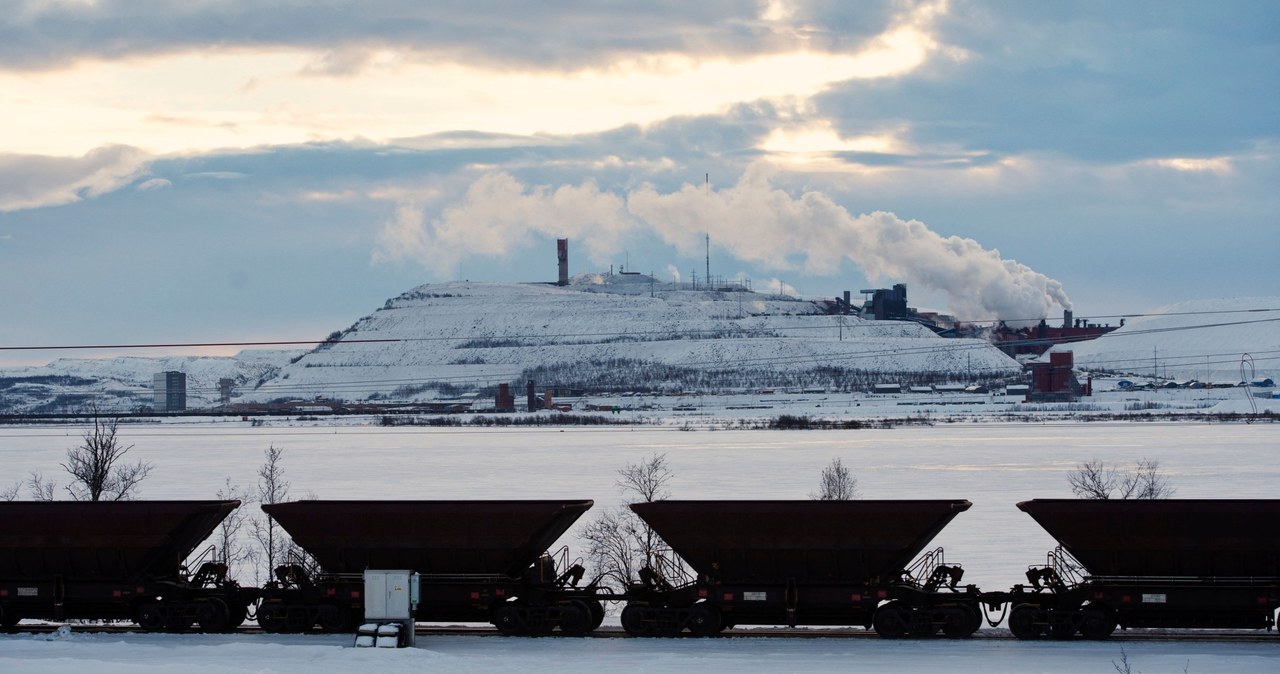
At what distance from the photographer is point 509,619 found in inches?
923

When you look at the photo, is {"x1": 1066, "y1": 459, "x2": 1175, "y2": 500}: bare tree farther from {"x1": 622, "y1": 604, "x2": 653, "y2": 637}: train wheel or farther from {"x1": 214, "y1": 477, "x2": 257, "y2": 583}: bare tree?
{"x1": 214, "y1": 477, "x2": 257, "y2": 583}: bare tree

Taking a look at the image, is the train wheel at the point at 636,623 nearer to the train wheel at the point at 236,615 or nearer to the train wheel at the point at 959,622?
the train wheel at the point at 959,622

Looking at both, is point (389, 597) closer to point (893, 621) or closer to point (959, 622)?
point (893, 621)

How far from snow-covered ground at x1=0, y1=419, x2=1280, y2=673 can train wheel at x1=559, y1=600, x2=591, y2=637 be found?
13.8 inches

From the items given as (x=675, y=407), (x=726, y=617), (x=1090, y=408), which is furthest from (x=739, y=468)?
(x=675, y=407)

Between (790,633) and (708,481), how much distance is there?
101 ft

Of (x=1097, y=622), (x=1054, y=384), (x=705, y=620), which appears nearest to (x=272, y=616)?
(x=705, y=620)

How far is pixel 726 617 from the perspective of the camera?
918 inches

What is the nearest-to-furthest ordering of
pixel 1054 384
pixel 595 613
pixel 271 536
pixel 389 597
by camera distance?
pixel 389 597, pixel 595 613, pixel 271 536, pixel 1054 384

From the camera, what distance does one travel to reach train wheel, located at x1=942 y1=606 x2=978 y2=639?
22.5m

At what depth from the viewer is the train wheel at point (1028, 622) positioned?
2239 cm

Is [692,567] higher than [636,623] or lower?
higher

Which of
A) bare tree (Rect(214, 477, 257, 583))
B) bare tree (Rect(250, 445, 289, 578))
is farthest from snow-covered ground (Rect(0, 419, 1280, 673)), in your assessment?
bare tree (Rect(214, 477, 257, 583))

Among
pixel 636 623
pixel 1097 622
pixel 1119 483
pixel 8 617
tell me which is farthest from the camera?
pixel 1119 483
